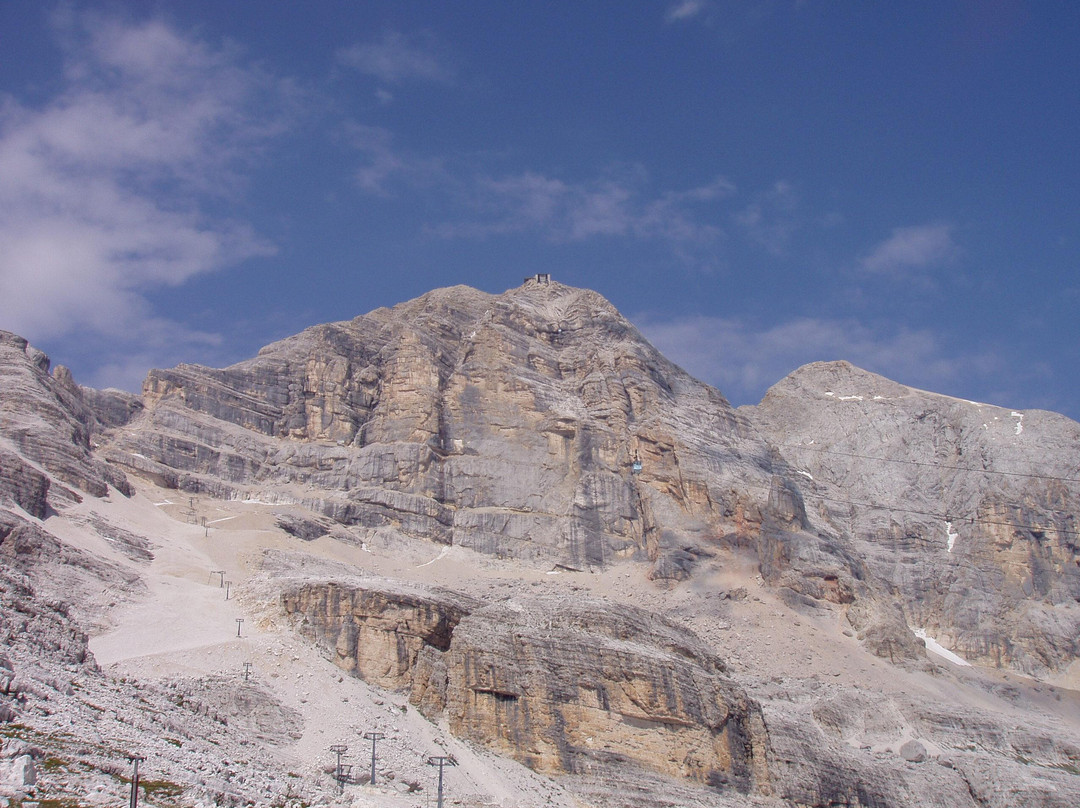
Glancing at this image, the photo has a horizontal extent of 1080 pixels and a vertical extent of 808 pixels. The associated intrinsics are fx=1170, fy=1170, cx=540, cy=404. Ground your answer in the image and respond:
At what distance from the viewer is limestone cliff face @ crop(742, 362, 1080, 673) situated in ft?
454

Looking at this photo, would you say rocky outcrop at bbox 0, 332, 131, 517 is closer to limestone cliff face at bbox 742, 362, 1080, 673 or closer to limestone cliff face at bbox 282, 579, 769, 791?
limestone cliff face at bbox 282, 579, 769, 791

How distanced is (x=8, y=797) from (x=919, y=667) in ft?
305

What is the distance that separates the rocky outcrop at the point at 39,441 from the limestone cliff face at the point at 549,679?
73.1 feet

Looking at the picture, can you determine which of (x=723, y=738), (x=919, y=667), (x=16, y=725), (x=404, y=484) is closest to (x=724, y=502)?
(x=919, y=667)

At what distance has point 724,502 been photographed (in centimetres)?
12925

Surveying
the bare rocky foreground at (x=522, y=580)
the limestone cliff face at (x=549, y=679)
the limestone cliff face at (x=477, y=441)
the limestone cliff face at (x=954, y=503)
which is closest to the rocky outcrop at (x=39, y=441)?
the bare rocky foreground at (x=522, y=580)

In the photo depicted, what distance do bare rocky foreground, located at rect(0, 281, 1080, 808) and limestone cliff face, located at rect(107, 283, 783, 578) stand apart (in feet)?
1.33

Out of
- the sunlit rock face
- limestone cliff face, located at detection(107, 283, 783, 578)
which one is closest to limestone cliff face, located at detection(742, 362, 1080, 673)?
the sunlit rock face

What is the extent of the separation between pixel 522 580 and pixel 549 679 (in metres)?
38.3

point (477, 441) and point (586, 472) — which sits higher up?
point (477, 441)

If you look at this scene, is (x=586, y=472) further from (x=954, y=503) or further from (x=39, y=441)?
(x=954, y=503)

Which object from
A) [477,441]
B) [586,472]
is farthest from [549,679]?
[477,441]

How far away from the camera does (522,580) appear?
4515 inches

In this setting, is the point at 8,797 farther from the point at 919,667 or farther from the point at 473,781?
the point at 919,667
